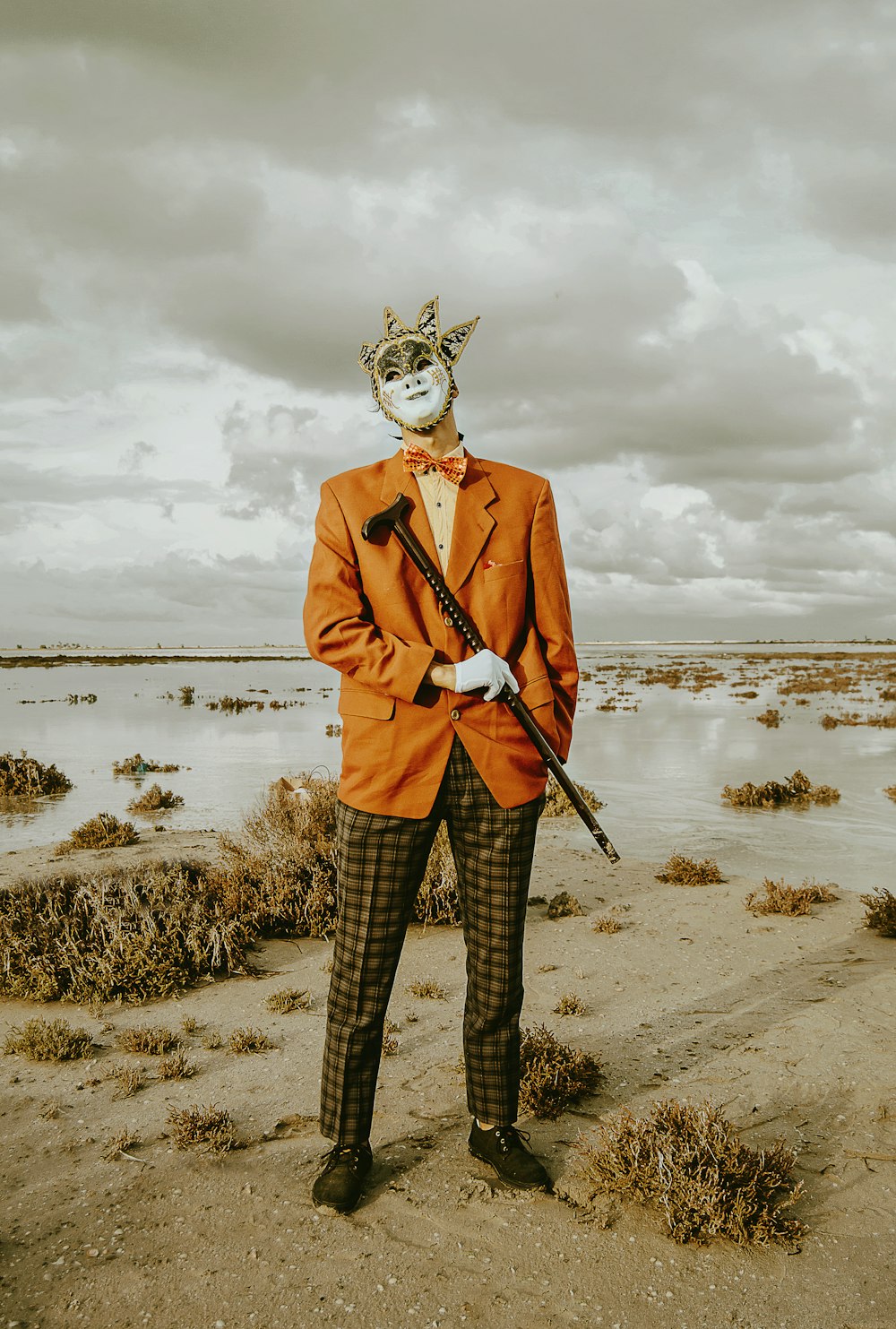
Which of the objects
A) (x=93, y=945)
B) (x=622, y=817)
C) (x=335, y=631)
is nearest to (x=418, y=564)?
(x=335, y=631)

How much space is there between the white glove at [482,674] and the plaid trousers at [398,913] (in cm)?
26

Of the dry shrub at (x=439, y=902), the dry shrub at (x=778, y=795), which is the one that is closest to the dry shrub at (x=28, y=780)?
the dry shrub at (x=439, y=902)

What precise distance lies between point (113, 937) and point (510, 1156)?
10.4 feet

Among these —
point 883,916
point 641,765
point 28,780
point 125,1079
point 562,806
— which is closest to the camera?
point 125,1079

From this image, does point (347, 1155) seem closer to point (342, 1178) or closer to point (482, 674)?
point (342, 1178)

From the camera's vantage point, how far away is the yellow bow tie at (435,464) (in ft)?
10.1

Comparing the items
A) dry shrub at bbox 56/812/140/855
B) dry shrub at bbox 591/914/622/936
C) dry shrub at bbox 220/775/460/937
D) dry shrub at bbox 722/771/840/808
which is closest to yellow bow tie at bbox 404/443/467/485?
dry shrub at bbox 220/775/460/937

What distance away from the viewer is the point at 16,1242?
2.76m

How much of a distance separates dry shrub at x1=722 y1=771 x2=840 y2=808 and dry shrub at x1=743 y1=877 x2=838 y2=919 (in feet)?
15.1

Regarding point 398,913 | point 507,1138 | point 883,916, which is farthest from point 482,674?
point 883,916

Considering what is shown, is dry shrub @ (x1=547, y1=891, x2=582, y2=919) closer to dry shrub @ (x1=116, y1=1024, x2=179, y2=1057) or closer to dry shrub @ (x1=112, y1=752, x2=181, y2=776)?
dry shrub @ (x1=116, y1=1024, x2=179, y2=1057)

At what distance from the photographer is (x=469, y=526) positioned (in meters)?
3.04

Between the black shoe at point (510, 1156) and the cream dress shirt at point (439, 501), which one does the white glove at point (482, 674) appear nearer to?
the cream dress shirt at point (439, 501)

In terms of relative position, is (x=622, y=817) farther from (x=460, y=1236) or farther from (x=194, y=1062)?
(x=460, y=1236)
